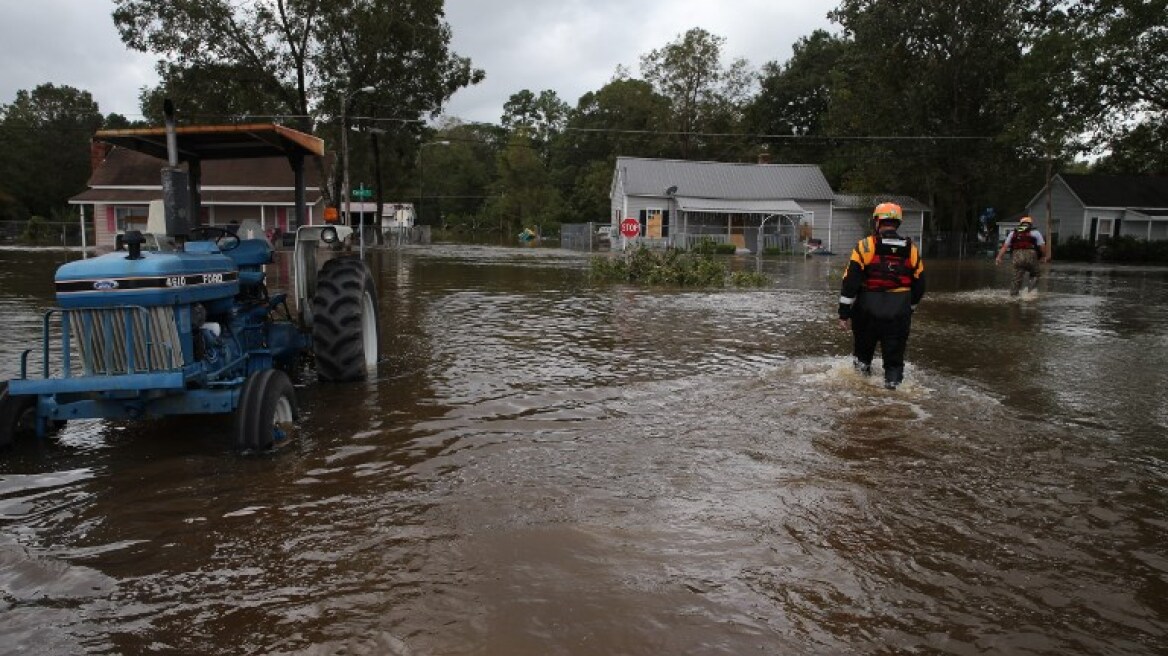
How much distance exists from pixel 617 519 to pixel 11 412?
4.19m

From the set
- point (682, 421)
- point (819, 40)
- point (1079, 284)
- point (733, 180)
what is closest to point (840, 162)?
point (733, 180)

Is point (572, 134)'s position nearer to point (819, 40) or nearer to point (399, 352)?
point (819, 40)

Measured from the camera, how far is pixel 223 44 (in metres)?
34.8

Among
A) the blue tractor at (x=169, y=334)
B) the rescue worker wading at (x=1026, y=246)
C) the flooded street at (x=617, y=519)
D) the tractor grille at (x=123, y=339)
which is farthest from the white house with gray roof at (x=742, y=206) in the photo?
the tractor grille at (x=123, y=339)

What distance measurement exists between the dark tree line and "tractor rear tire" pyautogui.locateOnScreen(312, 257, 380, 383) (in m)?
25.6

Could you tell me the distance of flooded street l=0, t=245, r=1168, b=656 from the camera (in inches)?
134

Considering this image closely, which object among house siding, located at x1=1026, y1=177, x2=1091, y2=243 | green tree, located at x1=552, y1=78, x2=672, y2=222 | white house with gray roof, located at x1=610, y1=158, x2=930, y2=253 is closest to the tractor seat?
white house with gray roof, located at x1=610, y1=158, x2=930, y2=253

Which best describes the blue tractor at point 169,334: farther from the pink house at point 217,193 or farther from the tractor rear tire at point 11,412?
the pink house at point 217,193

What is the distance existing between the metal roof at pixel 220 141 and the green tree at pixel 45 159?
69.5 m

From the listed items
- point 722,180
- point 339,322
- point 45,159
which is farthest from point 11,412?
point 45,159

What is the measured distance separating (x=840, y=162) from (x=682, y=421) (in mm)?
54922

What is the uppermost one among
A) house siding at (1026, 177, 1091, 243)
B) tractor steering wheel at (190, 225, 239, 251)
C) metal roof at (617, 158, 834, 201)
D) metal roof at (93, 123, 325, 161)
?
metal roof at (617, 158, 834, 201)

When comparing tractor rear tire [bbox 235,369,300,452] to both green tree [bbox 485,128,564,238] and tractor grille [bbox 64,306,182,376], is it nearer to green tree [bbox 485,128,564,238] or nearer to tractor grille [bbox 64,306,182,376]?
tractor grille [bbox 64,306,182,376]

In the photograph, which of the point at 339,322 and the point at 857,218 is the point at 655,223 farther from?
the point at 339,322
